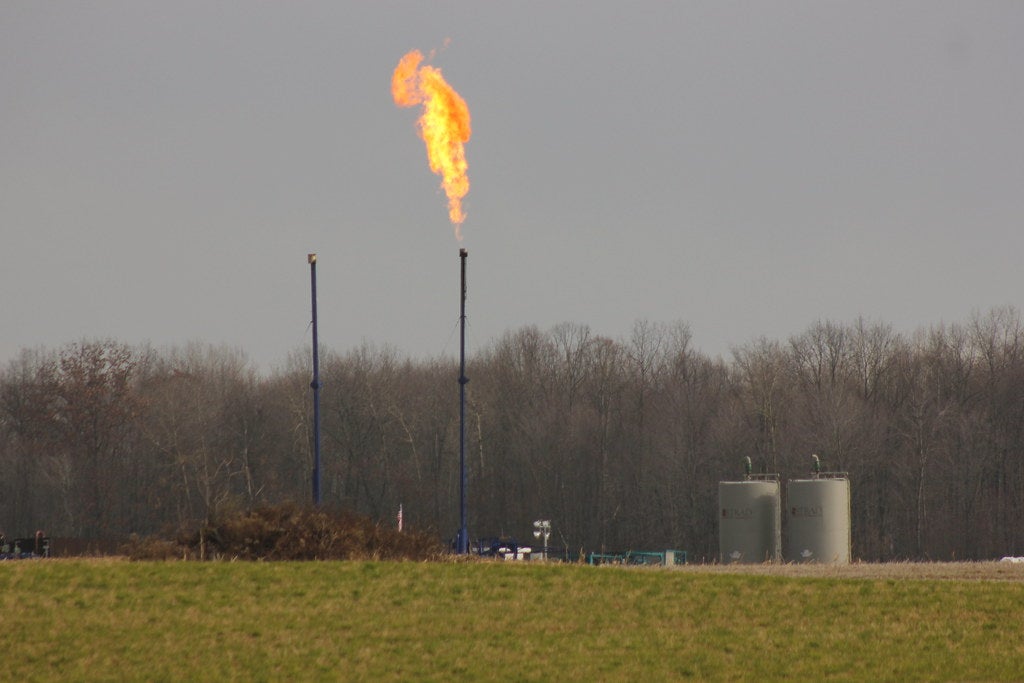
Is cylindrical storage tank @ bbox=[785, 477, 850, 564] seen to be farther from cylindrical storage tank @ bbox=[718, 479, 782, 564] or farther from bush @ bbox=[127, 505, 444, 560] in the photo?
bush @ bbox=[127, 505, 444, 560]

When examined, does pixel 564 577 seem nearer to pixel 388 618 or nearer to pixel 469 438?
pixel 388 618

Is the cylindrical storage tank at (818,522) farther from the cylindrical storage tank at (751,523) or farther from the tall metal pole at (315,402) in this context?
the tall metal pole at (315,402)

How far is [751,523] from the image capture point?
151 feet

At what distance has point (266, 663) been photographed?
19.6 m

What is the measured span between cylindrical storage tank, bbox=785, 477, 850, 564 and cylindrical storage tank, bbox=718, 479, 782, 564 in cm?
80

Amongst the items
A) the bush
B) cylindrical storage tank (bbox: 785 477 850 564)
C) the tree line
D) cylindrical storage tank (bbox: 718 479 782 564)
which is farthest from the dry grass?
the tree line

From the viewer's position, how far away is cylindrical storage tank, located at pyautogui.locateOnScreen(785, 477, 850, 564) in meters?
→ 44.5

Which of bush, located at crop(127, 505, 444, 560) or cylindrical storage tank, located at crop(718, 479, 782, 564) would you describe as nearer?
bush, located at crop(127, 505, 444, 560)

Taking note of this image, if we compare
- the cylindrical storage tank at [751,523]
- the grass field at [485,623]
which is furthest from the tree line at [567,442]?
the grass field at [485,623]

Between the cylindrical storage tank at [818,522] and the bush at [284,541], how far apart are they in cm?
1906

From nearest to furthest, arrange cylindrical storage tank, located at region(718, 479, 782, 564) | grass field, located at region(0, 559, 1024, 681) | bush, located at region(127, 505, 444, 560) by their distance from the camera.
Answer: grass field, located at region(0, 559, 1024, 681) < bush, located at region(127, 505, 444, 560) < cylindrical storage tank, located at region(718, 479, 782, 564)

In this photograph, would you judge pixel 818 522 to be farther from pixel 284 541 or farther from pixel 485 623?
pixel 485 623

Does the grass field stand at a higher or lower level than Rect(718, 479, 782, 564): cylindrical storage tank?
lower

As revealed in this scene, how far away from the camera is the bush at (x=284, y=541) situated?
27.6m
